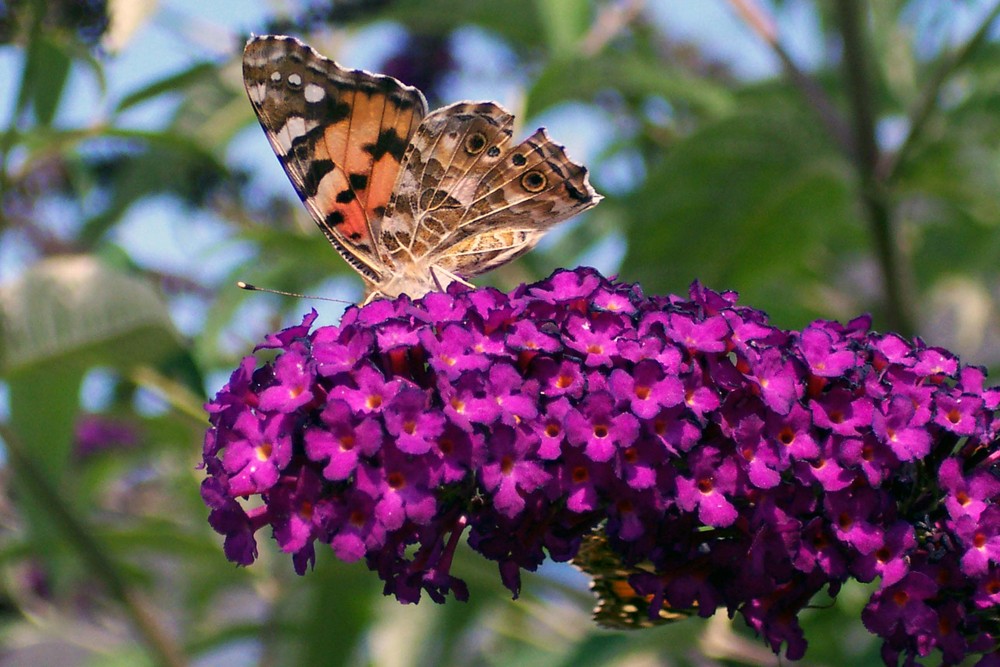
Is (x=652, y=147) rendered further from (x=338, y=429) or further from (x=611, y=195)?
(x=338, y=429)

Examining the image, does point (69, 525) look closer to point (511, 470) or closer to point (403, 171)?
point (403, 171)

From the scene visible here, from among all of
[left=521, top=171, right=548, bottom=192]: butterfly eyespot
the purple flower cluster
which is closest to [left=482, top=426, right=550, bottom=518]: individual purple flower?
the purple flower cluster

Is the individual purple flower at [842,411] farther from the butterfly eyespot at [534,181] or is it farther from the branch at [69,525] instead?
the branch at [69,525]

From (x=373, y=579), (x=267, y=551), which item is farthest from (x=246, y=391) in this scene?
(x=267, y=551)

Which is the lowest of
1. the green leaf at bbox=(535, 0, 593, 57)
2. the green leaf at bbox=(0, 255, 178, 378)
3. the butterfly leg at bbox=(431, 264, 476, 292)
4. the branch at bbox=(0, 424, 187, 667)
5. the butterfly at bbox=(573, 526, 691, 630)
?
the butterfly at bbox=(573, 526, 691, 630)

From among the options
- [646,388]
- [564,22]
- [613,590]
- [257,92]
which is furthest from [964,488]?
[564,22]

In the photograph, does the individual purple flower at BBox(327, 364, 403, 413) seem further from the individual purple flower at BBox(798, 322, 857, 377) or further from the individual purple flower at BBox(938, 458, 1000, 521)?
the individual purple flower at BBox(938, 458, 1000, 521)
